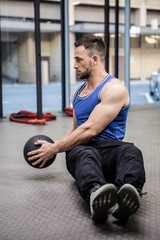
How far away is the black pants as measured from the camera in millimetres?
1790

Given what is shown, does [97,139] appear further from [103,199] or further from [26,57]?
[26,57]

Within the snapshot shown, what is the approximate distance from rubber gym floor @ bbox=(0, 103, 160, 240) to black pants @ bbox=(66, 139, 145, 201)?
0.16 metres

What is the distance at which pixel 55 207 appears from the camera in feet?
6.41

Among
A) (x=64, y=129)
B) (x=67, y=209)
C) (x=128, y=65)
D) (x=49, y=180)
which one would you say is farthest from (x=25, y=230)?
(x=128, y=65)

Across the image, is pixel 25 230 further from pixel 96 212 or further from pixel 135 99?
pixel 135 99

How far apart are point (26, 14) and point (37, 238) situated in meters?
5.28

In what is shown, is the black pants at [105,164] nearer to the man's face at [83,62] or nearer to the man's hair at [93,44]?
the man's face at [83,62]

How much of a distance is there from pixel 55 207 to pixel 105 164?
378 millimetres

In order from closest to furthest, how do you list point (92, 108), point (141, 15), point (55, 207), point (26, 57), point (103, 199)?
point (103, 199), point (55, 207), point (92, 108), point (26, 57), point (141, 15)

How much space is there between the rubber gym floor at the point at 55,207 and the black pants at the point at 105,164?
157 millimetres

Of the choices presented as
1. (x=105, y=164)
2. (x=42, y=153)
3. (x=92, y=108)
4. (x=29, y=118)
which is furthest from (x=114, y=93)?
(x=29, y=118)

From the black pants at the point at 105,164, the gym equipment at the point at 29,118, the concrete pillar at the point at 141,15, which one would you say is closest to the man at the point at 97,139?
the black pants at the point at 105,164

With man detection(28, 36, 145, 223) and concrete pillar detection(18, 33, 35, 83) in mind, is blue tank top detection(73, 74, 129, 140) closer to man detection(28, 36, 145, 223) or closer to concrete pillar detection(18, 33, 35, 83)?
man detection(28, 36, 145, 223)

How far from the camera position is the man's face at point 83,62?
7.14 ft
